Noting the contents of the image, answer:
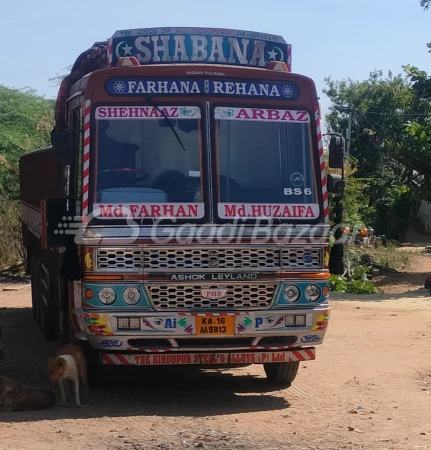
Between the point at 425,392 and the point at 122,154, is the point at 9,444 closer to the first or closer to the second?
the point at 122,154

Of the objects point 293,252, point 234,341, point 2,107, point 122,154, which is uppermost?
point 2,107

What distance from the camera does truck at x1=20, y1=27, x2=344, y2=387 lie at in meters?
7.59

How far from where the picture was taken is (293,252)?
25.8 feet

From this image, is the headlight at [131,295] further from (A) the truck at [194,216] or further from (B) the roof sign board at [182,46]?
(B) the roof sign board at [182,46]

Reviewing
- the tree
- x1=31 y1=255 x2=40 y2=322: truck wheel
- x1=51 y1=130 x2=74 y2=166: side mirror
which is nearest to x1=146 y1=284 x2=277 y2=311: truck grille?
x1=51 y1=130 x2=74 y2=166: side mirror

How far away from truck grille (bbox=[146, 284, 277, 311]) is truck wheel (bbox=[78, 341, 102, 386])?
0.98 m

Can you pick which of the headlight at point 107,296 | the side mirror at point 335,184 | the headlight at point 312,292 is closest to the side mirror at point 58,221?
the headlight at point 107,296

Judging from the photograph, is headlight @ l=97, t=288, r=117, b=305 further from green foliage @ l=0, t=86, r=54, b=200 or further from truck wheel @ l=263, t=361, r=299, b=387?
green foliage @ l=0, t=86, r=54, b=200

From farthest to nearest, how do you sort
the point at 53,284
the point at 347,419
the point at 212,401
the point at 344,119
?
A: the point at 344,119, the point at 53,284, the point at 212,401, the point at 347,419

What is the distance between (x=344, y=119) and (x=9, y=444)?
43043 mm

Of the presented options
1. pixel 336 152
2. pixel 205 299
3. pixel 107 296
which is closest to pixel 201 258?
pixel 205 299

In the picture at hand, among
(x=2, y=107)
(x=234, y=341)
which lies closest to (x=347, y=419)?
(x=234, y=341)

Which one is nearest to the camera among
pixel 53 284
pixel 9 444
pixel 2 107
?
pixel 9 444

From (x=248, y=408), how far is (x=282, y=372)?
0.98m
